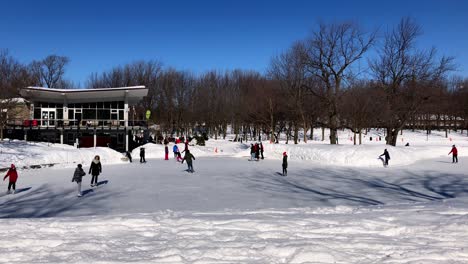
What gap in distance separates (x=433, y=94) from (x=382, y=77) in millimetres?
5070

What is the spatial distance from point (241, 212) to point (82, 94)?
3280 cm

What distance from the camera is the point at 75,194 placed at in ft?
49.2

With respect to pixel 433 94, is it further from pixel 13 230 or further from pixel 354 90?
pixel 13 230

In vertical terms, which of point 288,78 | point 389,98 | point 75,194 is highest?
point 288,78

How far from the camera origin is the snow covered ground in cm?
570

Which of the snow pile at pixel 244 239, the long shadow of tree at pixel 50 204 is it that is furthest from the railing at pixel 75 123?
the snow pile at pixel 244 239

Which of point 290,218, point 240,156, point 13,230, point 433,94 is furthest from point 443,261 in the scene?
point 433,94

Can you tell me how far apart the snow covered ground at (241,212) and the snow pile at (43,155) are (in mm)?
83

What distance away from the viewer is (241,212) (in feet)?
34.9

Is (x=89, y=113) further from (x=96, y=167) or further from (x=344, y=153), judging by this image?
(x=344, y=153)

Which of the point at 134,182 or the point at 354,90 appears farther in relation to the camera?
the point at 354,90

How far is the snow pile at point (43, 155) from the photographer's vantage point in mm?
23578

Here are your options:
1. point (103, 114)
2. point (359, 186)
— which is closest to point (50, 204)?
point (359, 186)

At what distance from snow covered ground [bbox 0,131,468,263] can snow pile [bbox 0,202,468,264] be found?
2cm
